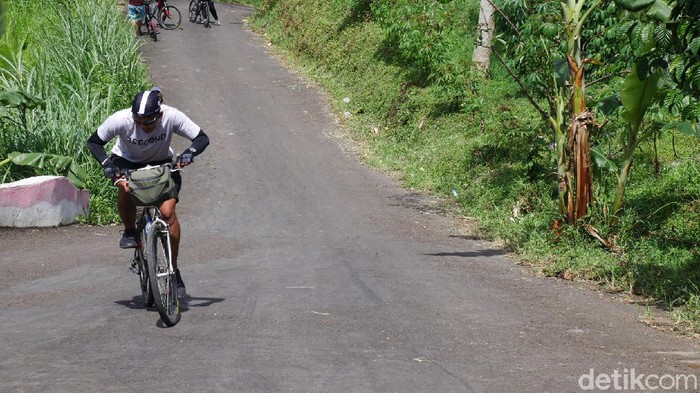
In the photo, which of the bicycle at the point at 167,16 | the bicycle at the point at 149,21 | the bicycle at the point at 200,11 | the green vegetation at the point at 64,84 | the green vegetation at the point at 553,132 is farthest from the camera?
the bicycle at the point at 200,11

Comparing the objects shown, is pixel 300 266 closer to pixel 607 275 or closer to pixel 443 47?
pixel 607 275

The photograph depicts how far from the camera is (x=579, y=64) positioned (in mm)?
10000

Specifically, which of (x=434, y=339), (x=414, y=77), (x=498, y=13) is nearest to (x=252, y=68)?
(x=414, y=77)

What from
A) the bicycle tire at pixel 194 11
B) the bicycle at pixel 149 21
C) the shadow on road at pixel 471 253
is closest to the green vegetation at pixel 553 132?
the shadow on road at pixel 471 253

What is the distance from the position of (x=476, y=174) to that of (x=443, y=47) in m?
4.60

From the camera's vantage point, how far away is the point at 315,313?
729 centimetres

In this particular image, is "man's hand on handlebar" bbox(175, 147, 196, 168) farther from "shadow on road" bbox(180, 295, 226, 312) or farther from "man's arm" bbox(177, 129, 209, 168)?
"shadow on road" bbox(180, 295, 226, 312)

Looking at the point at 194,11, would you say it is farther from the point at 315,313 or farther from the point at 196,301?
the point at 315,313

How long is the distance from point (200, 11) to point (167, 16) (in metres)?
1.41

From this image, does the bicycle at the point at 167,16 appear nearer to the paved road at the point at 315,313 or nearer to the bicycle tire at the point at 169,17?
the bicycle tire at the point at 169,17

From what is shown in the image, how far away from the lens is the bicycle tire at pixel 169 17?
96.0 ft

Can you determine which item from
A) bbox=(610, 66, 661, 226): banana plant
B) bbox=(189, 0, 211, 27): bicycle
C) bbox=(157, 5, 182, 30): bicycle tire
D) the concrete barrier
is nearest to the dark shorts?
bbox=(610, 66, 661, 226): banana plant

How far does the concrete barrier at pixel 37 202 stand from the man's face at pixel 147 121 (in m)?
5.12

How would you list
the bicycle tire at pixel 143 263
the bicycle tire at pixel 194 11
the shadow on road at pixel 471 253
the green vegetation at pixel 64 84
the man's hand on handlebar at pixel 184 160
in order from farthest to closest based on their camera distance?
the bicycle tire at pixel 194 11, the green vegetation at pixel 64 84, the shadow on road at pixel 471 253, the bicycle tire at pixel 143 263, the man's hand on handlebar at pixel 184 160
